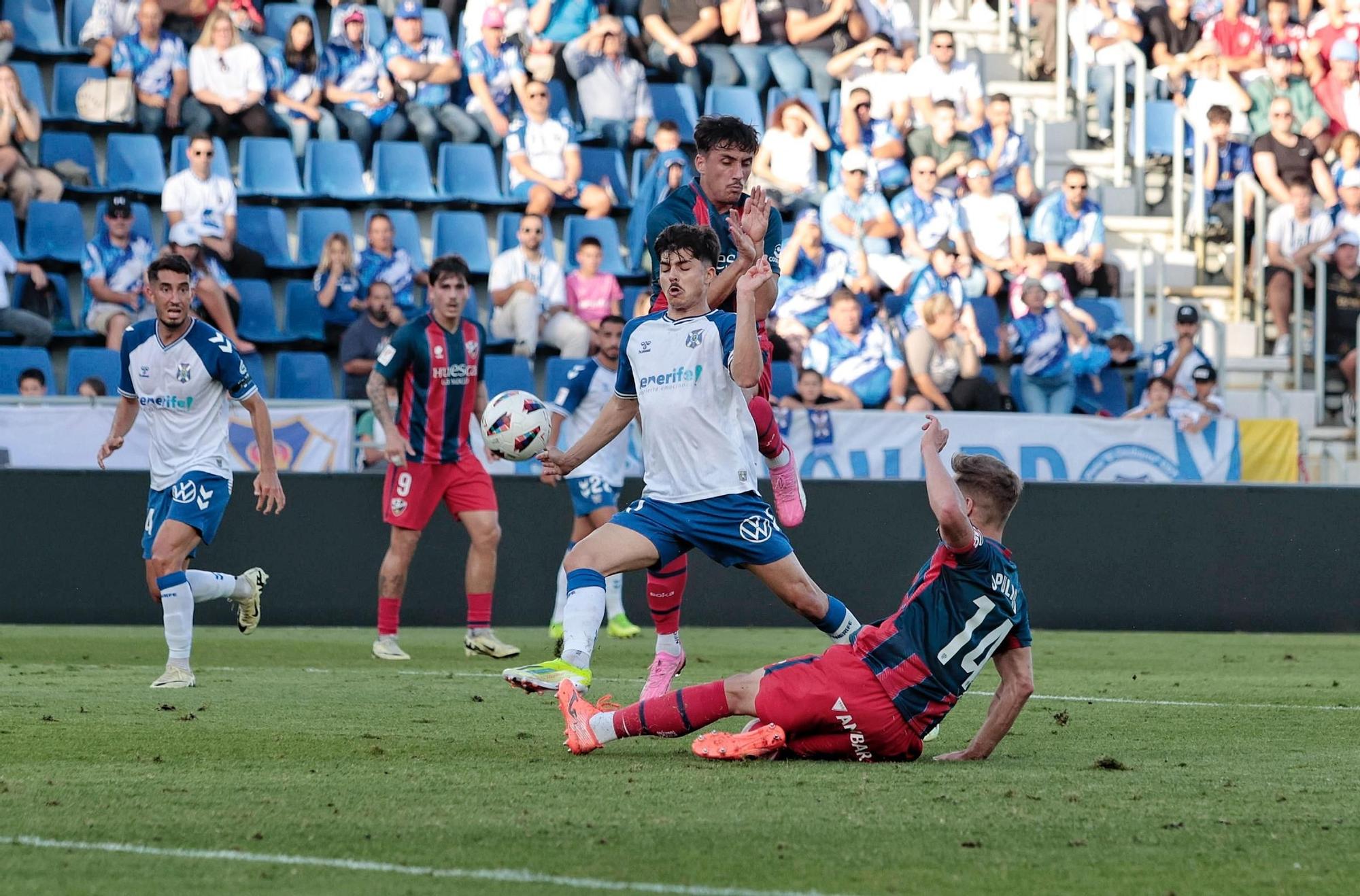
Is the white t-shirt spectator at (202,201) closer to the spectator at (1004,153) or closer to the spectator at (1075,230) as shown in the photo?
the spectator at (1004,153)

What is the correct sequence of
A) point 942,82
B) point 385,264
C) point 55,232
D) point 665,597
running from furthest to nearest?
1. point 942,82
2. point 385,264
3. point 55,232
4. point 665,597

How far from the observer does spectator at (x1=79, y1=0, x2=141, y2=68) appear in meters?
Answer: 16.4

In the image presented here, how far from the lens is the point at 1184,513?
1395 cm

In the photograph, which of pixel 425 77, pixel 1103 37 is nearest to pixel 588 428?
pixel 425 77

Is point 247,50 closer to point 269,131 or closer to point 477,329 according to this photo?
point 269,131

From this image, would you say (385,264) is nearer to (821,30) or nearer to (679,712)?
(821,30)

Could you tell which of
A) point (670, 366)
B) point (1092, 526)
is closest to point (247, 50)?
point (1092, 526)

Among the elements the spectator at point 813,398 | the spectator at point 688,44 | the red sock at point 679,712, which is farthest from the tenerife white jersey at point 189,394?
the spectator at point 688,44

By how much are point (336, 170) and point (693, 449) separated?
11.1 meters

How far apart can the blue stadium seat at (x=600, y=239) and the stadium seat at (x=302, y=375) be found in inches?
108

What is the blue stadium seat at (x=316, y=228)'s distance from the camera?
16.0m

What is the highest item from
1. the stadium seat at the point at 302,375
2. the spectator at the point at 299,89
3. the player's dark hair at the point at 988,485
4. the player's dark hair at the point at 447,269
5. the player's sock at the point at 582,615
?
the spectator at the point at 299,89

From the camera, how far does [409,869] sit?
3998 mm

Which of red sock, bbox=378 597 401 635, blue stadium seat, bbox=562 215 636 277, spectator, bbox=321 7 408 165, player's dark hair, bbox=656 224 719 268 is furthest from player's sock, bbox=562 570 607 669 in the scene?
spectator, bbox=321 7 408 165
